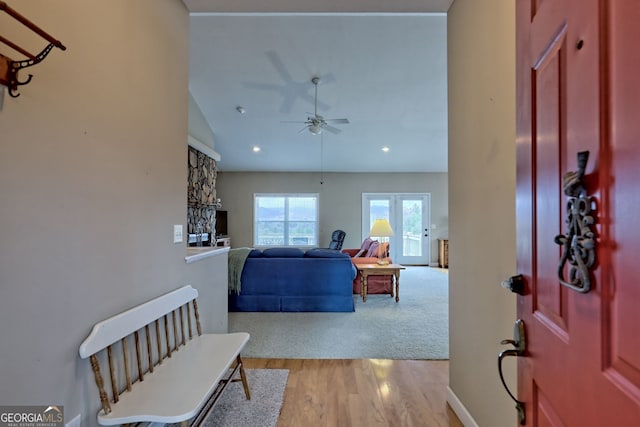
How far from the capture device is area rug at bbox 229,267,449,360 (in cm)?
289

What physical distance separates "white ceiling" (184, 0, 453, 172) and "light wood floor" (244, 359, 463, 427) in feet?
9.06

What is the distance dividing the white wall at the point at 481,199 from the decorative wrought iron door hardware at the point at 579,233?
88 cm

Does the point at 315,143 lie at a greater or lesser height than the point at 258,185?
greater

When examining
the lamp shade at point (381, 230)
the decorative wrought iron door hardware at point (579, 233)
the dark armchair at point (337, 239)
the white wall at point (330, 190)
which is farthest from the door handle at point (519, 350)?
the white wall at point (330, 190)

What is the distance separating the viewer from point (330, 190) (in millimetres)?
8578

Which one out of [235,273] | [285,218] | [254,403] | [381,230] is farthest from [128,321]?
[285,218]

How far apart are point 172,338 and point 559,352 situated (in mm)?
1958

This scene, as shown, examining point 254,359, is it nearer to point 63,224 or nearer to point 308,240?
point 63,224

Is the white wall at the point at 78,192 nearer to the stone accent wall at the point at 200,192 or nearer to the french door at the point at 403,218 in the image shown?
the stone accent wall at the point at 200,192

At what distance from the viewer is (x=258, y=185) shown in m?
8.62

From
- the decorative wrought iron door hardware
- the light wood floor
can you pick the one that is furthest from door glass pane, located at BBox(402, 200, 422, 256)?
the decorative wrought iron door hardware

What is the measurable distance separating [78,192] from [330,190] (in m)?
7.52

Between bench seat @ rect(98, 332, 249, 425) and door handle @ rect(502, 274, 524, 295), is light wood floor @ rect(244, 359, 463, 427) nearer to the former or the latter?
bench seat @ rect(98, 332, 249, 425)

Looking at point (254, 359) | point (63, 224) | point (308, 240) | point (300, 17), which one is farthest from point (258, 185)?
point (63, 224)
